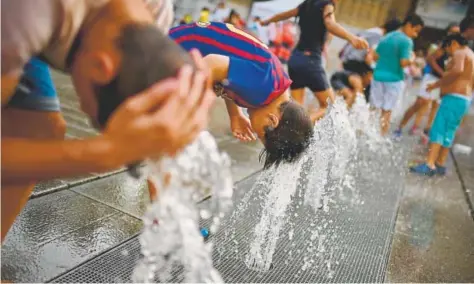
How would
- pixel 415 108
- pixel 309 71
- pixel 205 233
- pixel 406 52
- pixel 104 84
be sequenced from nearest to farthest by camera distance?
pixel 104 84
pixel 205 233
pixel 309 71
pixel 406 52
pixel 415 108

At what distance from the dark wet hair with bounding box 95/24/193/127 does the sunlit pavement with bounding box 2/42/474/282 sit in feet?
4.05

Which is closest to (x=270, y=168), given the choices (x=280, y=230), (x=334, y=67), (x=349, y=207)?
(x=280, y=230)

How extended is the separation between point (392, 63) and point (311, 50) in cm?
238

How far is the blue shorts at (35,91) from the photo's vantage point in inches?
64.2

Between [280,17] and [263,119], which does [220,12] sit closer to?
[280,17]

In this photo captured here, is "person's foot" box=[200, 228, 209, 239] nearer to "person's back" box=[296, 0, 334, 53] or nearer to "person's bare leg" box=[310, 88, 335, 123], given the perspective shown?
"person's bare leg" box=[310, 88, 335, 123]

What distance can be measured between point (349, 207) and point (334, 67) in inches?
431

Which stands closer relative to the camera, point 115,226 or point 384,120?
point 115,226

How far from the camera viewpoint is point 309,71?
507cm

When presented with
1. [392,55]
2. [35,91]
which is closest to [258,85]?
[35,91]

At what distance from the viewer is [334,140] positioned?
191 inches

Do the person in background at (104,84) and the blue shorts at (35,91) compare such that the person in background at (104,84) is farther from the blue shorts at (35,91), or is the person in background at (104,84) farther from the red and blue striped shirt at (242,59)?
the red and blue striped shirt at (242,59)

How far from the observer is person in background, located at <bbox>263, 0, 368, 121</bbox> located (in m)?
4.83

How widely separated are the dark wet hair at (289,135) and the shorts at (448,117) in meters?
3.72
